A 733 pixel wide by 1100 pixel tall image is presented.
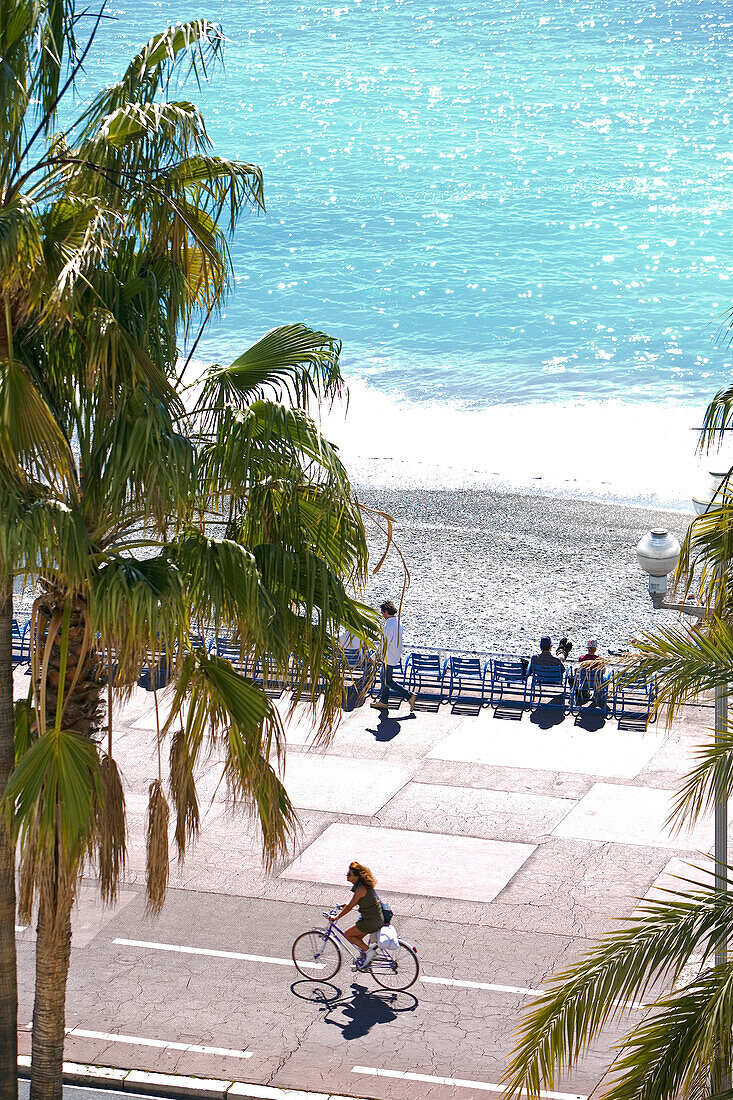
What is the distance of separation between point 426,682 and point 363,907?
991 centimetres

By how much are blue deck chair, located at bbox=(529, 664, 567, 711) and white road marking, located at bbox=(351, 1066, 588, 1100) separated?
9.99m

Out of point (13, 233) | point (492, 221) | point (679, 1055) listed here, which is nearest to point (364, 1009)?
point (679, 1055)

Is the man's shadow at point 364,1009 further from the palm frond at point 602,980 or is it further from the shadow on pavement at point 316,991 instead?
the palm frond at point 602,980

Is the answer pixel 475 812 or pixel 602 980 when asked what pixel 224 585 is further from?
pixel 475 812

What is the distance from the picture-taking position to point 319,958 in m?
14.8

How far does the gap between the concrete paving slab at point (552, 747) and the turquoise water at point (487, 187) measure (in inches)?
1597

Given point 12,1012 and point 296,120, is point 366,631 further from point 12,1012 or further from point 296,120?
point 296,120

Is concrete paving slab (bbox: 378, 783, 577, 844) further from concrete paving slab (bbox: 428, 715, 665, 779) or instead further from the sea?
the sea

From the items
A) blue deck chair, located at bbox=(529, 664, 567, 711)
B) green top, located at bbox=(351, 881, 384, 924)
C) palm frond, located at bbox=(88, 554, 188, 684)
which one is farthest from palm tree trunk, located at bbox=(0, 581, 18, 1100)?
Answer: blue deck chair, located at bbox=(529, 664, 567, 711)

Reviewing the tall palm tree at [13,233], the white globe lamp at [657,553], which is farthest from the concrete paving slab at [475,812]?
the tall palm tree at [13,233]

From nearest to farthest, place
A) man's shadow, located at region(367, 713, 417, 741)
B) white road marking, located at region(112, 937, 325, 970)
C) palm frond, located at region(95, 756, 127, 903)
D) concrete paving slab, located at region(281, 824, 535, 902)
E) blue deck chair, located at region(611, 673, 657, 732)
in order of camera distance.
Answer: palm frond, located at region(95, 756, 127, 903) → white road marking, located at region(112, 937, 325, 970) → concrete paving slab, located at region(281, 824, 535, 902) → man's shadow, located at region(367, 713, 417, 741) → blue deck chair, located at region(611, 673, 657, 732)

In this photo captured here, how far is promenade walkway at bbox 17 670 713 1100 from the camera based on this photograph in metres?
13.7

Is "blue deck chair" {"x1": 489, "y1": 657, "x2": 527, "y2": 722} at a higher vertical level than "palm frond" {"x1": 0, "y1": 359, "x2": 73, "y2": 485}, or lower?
lower

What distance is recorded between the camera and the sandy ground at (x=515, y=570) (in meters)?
29.6
